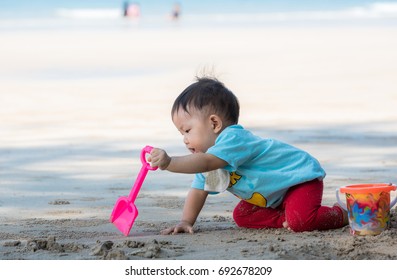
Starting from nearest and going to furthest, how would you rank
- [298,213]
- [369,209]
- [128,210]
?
1. [369,209]
2. [298,213]
3. [128,210]

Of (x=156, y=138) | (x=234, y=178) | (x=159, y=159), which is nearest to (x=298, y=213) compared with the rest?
(x=234, y=178)

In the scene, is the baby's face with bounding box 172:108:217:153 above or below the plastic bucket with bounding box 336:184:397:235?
above

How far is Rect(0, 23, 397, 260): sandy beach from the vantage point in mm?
3734

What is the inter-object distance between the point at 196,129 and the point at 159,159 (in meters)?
0.37

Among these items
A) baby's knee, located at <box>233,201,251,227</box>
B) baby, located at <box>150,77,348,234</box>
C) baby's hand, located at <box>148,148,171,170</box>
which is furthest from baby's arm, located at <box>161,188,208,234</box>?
baby's hand, located at <box>148,148,171,170</box>

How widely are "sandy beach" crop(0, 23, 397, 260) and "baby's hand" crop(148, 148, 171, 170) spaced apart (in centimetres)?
32

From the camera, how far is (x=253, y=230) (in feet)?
13.5

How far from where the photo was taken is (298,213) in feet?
13.2

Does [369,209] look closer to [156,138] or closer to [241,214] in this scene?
[241,214]

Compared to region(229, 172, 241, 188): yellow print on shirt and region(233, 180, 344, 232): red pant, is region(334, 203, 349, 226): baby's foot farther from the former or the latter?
region(229, 172, 241, 188): yellow print on shirt

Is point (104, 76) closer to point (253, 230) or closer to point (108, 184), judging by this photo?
point (108, 184)

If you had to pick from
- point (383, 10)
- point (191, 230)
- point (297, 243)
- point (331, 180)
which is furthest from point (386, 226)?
point (383, 10)

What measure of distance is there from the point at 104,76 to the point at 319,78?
3.28 m

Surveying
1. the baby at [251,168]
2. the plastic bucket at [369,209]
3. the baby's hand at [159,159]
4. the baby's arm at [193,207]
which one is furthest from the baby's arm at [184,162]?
the plastic bucket at [369,209]
